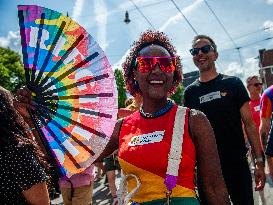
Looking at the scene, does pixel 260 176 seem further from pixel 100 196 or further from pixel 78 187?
pixel 100 196

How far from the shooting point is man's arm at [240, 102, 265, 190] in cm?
371

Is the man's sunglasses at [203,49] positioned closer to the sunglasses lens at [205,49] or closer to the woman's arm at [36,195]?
the sunglasses lens at [205,49]

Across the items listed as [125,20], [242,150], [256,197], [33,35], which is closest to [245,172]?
[242,150]

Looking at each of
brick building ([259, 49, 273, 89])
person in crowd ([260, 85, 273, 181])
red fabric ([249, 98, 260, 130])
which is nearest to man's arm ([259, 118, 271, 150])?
person in crowd ([260, 85, 273, 181])

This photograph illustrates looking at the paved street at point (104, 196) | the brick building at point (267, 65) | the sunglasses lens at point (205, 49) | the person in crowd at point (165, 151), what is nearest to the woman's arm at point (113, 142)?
the person in crowd at point (165, 151)

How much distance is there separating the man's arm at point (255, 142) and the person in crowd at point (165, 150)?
1.66 meters

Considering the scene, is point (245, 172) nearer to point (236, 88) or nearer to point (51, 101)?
point (236, 88)

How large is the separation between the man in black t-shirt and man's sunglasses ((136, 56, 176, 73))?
4.75ft

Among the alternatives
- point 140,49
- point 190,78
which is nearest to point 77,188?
point 140,49

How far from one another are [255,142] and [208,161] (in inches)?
76.5

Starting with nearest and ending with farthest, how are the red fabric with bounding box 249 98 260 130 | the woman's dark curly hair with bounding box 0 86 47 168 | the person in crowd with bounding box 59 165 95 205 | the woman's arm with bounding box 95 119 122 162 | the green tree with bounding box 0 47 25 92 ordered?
the woman's dark curly hair with bounding box 0 86 47 168
the woman's arm with bounding box 95 119 122 162
the person in crowd with bounding box 59 165 95 205
the red fabric with bounding box 249 98 260 130
the green tree with bounding box 0 47 25 92

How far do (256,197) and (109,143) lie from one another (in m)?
4.83

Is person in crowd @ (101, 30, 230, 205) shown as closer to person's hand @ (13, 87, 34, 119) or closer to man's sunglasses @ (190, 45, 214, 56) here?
person's hand @ (13, 87, 34, 119)

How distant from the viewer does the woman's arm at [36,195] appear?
1.91 meters
